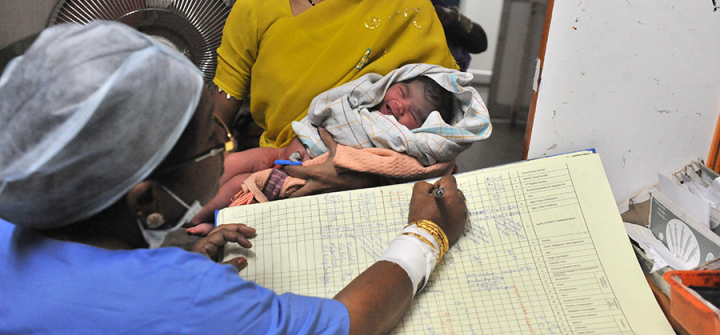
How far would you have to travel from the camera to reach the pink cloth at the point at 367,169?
1.15m

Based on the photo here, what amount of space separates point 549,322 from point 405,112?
2.28 ft

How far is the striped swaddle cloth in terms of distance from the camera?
1.18m

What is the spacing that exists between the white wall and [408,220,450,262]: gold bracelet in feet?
1.56

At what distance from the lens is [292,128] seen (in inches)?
53.1

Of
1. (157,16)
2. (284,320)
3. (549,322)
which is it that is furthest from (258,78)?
(549,322)

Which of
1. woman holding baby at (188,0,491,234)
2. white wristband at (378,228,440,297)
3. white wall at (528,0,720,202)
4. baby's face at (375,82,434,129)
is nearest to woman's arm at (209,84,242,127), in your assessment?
woman holding baby at (188,0,491,234)

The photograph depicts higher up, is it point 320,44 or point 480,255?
point 320,44

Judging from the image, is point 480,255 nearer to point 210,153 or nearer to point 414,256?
point 414,256

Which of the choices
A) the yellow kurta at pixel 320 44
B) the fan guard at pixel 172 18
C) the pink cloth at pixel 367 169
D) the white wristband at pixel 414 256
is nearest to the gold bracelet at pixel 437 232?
the white wristband at pixel 414 256

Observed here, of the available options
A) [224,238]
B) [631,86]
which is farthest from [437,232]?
[631,86]

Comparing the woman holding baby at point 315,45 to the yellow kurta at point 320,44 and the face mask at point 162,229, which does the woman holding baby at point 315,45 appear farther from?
the face mask at point 162,229

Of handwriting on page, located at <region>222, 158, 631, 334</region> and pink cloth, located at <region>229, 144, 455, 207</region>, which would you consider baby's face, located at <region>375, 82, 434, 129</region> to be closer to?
pink cloth, located at <region>229, 144, 455, 207</region>

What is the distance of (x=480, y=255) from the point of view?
99 cm

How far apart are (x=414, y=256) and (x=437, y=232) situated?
9 cm
